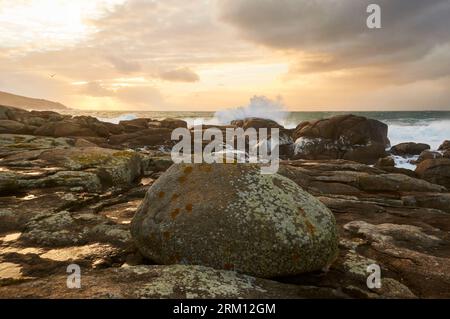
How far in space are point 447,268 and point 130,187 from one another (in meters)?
8.97

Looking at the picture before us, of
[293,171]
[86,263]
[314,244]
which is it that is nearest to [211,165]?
[314,244]

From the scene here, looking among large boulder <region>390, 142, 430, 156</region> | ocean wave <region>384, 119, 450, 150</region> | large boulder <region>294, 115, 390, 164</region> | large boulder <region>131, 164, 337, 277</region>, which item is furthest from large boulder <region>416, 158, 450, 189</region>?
ocean wave <region>384, 119, 450, 150</region>

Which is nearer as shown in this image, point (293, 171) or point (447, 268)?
point (447, 268)

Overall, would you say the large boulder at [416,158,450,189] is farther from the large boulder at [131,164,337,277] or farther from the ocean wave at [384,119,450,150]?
the ocean wave at [384,119,450,150]

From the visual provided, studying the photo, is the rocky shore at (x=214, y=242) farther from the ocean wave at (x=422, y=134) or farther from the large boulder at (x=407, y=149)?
the ocean wave at (x=422, y=134)

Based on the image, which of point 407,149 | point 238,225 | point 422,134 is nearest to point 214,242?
point 238,225

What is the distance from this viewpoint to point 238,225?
5.46m

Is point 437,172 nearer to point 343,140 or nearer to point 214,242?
point 343,140

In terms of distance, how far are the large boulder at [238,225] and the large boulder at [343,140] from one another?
2869 cm

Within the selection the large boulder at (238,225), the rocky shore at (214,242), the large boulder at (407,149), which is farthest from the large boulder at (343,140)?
the large boulder at (238,225)

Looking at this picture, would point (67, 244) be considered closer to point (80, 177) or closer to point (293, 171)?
point (80, 177)

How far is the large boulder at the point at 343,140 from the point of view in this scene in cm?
3356

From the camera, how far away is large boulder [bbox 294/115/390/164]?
110 feet
